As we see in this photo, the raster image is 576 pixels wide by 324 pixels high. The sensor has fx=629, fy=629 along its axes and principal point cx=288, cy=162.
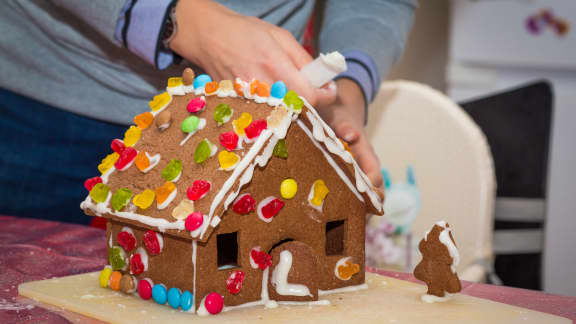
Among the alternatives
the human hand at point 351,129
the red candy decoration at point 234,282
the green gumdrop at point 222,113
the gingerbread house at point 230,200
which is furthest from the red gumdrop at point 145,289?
the human hand at point 351,129

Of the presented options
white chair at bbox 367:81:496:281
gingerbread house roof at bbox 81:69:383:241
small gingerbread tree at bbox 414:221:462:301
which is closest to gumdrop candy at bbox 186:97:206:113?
gingerbread house roof at bbox 81:69:383:241

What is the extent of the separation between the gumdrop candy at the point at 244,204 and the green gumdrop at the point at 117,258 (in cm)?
19

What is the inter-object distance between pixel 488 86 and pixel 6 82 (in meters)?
1.93

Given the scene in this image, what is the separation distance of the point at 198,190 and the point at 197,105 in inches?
5.4

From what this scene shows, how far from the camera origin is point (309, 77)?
86 cm

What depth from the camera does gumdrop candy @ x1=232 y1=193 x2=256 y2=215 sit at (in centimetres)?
71

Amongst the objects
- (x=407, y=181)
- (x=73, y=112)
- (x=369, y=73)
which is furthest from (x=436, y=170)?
(x=73, y=112)

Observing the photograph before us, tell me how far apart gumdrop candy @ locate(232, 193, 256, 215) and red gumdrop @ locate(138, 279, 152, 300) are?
15 cm

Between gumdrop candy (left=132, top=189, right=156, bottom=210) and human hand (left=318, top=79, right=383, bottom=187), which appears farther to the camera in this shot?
human hand (left=318, top=79, right=383, bottom=187)

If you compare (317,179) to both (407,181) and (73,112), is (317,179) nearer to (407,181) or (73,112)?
(73,112)

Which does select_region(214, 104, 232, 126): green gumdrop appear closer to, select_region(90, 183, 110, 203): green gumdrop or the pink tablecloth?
select_region(90, 183, 110, 203): green gumdrop

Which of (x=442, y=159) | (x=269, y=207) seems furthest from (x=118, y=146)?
(x=442, y=159)

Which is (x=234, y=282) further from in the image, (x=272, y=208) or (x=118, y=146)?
(x=118, y=146)

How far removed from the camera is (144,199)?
2.39ft
